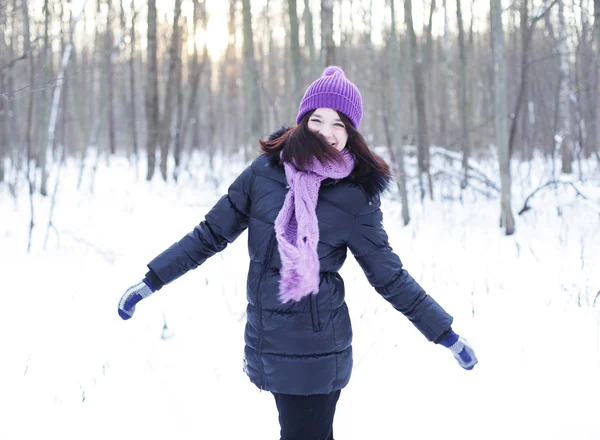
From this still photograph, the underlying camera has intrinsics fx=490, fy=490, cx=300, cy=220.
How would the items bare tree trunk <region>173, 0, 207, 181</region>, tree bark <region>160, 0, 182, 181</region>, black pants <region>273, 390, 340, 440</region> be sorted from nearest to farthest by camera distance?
1. black pants <region>273, 390, 340, 440</region>
2. tree bark <region>160, 0, 182, 181</region>
3. bare tree trunk <region>173, 0, 207, 181</region>

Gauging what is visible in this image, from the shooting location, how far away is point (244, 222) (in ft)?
6.42

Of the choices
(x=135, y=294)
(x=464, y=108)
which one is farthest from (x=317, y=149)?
(x=464, y=108)

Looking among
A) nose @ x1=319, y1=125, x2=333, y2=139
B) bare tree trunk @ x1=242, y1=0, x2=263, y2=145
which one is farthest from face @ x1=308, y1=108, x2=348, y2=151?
bare tree trunk @ x1=242, y1=0, x2=263, y2=145

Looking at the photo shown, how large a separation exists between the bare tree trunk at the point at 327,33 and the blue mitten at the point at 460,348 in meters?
5.34

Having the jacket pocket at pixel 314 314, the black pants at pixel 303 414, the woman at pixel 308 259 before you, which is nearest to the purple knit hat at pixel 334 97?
the woman at pixel 308 259

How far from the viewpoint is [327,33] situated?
21.7 feet

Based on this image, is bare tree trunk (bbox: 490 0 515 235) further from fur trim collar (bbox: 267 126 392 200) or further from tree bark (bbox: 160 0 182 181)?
tree bark (bbox: 160 0 182 181)

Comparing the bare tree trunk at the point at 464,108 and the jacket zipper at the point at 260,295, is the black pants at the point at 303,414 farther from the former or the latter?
the bare tree trunk at the point at 464,108

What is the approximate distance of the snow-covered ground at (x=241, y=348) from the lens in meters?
2.83

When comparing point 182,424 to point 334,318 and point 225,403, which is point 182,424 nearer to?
point 225,403

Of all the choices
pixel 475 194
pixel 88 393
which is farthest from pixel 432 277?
pixel 475 194

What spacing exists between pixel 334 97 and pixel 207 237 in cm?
73

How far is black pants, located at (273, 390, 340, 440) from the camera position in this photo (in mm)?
1741

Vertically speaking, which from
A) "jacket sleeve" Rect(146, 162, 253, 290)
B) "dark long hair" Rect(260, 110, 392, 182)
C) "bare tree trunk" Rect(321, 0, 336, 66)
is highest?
"bare tree trunk" Rect(321, 0, 336, 66)
